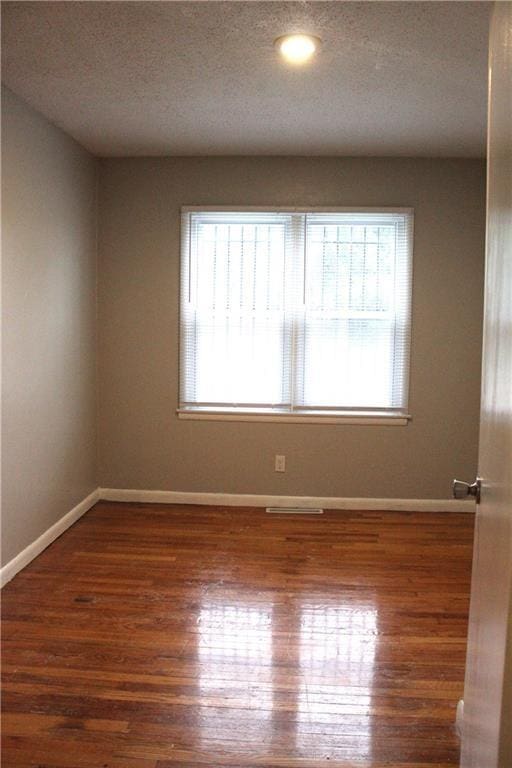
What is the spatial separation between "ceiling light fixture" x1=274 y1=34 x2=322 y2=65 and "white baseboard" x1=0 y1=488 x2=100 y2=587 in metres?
2.74

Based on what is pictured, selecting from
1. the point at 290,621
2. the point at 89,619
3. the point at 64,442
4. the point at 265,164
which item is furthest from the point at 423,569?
the point at 265,164

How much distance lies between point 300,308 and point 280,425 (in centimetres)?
84

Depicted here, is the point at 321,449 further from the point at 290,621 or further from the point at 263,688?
the point at 263,688

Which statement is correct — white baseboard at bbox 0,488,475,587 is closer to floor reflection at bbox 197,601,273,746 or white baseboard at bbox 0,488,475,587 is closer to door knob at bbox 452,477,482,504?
floor reflection at bbox 197,601,273,746

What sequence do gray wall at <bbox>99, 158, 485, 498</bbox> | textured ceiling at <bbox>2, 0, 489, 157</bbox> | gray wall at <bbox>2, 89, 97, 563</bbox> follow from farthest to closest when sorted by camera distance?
gray wall at <bbox>99, 158, 485, 498</bbox> < gray wall at <bbox>2, 89, 97, 563</bbox> < textured ceiling at <bbox>2, 0, 489, 157</bbox>

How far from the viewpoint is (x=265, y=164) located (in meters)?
4.86

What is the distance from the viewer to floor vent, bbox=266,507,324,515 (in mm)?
4840

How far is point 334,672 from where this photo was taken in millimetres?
2688

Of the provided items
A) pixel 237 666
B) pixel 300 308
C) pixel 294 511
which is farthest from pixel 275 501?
pixel 237 666

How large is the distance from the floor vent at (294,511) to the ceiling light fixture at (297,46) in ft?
9.63

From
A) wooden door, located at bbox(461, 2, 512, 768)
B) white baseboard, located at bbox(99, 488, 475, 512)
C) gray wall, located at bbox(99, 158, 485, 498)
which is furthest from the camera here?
white baseboard, located at bbox(99, 488, 475, 512)

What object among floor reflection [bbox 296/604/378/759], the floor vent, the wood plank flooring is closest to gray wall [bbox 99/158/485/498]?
the floor vent

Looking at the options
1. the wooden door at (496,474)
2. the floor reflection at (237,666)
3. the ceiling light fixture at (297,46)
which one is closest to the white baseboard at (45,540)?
the floor reflection at (237,666)

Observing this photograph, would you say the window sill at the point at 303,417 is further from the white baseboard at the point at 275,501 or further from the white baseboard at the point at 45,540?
the white baseboard at the point at 45,540
